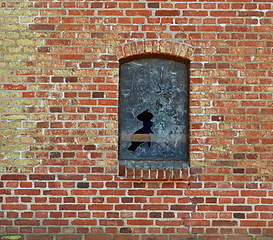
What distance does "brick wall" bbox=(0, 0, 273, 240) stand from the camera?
358cm

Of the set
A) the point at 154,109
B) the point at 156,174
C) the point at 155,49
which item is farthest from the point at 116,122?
the point at 155,49

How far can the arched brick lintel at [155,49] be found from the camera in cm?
359

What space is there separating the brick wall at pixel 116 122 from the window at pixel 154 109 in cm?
16

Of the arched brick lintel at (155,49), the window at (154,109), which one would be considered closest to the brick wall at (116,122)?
the arched brick lintel at (155,49)

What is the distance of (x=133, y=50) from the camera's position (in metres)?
3.59

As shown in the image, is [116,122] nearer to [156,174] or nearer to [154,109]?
[154,109]

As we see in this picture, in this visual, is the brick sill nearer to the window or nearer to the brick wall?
the brick wall

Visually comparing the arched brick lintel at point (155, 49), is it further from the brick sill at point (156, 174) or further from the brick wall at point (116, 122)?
the brick sill at point (156, 174)

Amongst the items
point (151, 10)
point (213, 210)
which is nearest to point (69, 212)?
point (213, 210)

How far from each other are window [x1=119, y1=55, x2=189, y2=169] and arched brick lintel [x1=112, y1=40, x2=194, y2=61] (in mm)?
135

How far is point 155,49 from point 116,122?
1015mm

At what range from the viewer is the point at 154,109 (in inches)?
147

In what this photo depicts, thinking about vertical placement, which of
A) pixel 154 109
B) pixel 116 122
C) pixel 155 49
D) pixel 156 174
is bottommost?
pixel 156 174

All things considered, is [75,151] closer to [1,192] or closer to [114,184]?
[114,184]
